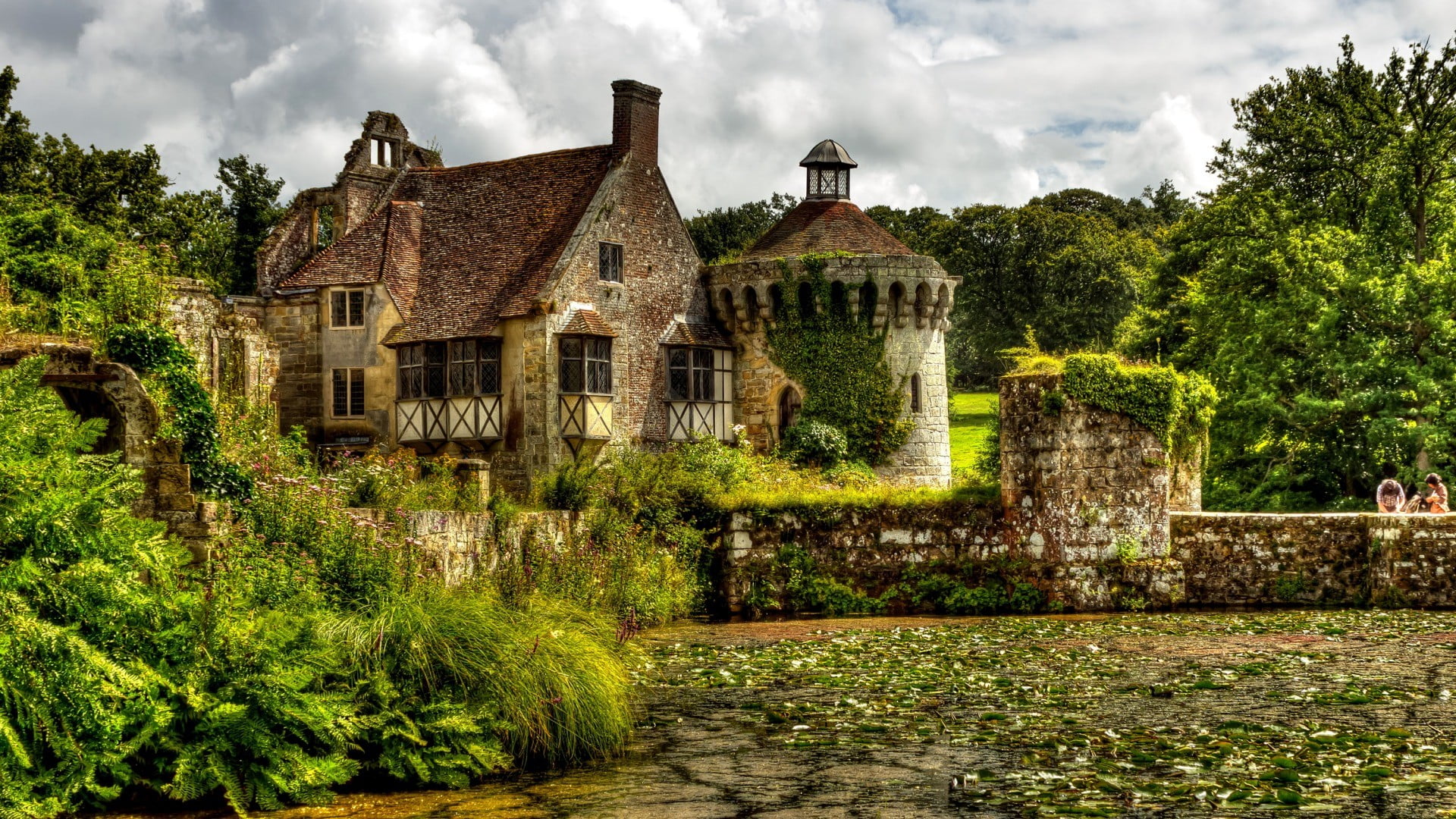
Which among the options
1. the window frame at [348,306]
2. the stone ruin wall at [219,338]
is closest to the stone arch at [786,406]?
the window frame at [348,306]

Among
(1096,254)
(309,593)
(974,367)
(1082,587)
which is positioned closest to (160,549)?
(309,593)

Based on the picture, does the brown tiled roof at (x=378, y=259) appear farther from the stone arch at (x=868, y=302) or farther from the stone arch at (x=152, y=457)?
the stone arch at (x=152, y=457)

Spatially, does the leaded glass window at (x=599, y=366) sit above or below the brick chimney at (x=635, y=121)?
below

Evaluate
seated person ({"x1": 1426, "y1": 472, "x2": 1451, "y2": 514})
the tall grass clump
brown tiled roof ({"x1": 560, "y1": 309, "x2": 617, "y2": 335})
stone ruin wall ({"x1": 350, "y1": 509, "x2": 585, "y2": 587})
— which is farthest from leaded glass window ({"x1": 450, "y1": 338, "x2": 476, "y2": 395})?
the tall grass clump

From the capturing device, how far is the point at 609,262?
33469mm

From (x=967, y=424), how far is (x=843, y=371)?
83.2 feet

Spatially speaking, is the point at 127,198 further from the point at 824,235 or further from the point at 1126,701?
the point at 1126,701

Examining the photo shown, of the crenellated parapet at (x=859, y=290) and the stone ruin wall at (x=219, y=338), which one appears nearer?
the stone ruin wall at (x=219, y=338)

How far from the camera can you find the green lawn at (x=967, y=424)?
163 ft

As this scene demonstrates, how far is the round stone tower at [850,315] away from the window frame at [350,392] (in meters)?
8.56

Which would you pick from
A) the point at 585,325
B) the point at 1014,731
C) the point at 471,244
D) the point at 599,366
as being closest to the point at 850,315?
the point at 599,366

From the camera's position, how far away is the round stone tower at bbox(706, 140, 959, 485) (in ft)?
113

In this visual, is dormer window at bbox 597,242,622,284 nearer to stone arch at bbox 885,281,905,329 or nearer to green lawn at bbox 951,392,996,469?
stone arch at bbox 885,281,905,329

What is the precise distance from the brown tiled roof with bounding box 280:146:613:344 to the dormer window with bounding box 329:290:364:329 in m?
0.32
